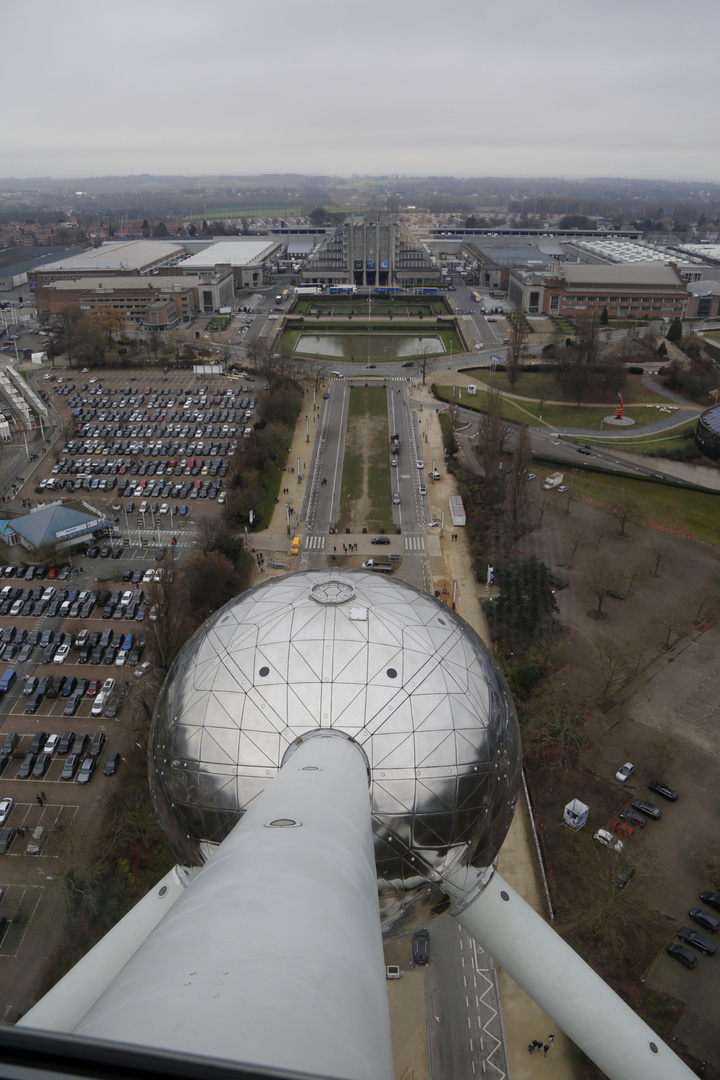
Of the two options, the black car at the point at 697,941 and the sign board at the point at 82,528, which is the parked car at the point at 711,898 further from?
the sign board at the point at 82,528

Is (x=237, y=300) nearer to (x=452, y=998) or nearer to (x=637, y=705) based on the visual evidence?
(x=637, y=705)

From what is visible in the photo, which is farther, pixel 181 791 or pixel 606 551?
pixel 606 551

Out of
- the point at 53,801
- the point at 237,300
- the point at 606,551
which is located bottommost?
the point at 53,801

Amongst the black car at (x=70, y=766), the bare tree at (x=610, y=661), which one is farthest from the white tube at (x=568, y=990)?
the black car at (x=70, y=766)

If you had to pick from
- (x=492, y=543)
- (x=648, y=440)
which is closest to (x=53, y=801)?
(x=492, y=543)

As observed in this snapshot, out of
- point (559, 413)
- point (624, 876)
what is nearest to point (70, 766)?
point (624, 876)

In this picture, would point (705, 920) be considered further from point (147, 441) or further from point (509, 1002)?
point (147, 441)
